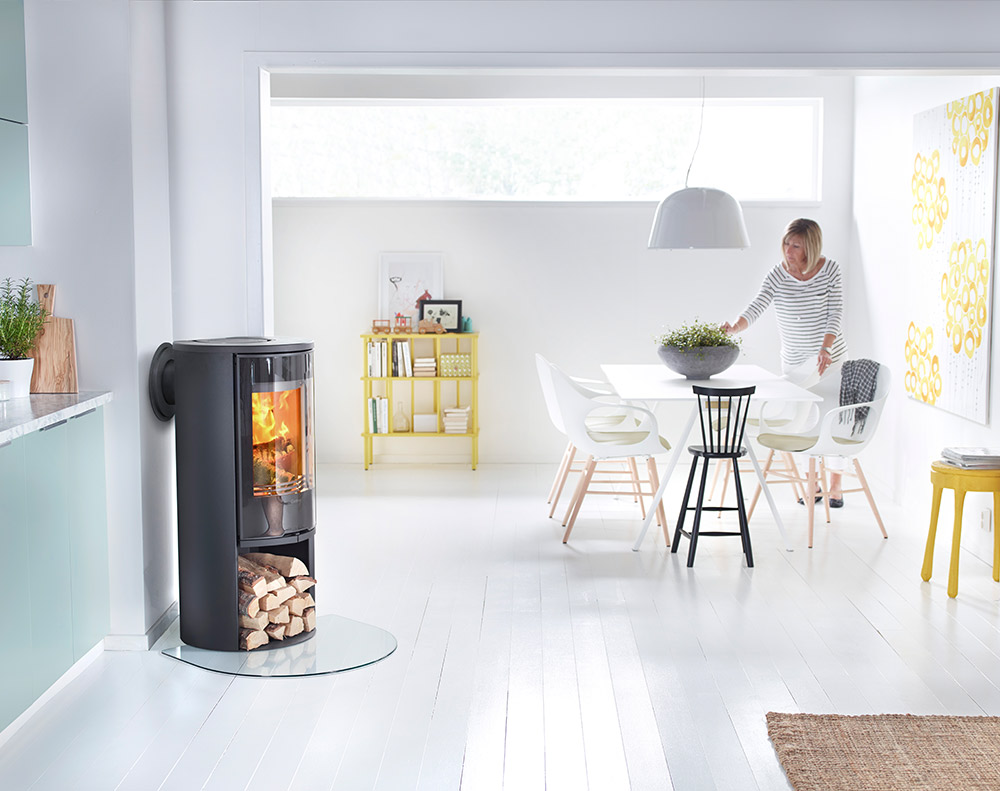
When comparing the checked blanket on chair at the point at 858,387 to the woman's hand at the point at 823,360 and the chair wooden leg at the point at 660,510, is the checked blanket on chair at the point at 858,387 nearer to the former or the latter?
the woman's hand at the point at 823,360

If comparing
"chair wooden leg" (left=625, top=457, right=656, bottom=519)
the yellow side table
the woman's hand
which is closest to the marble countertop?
"chair wooden leg" (left=625, top=457, right=656, bottom=519)

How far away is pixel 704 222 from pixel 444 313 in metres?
2.33

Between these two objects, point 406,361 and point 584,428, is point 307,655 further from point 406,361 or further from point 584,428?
point 406,361

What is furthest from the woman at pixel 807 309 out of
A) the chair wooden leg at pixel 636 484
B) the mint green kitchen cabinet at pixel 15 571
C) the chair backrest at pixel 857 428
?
the mint green kitchen cabinet at pixel 15 571

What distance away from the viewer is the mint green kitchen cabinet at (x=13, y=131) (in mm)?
3316

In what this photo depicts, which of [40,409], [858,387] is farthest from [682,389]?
[40,409]

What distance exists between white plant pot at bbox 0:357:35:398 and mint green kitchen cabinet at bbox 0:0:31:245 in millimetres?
413

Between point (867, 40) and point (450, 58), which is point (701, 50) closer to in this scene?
point (867, 40)

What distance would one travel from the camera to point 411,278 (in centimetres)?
713

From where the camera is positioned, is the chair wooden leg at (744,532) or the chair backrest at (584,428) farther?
the chair backrest at (584,428)

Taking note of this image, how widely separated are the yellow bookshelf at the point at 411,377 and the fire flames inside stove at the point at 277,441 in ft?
11.1

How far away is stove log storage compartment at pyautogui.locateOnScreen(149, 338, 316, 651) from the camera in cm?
342

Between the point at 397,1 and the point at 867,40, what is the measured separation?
173cm

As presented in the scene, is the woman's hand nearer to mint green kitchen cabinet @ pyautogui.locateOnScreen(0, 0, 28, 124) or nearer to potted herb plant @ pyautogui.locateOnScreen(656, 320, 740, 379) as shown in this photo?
potted herb plant @ pyautogui.locateOnScreen(656, 320, 740, 379)
